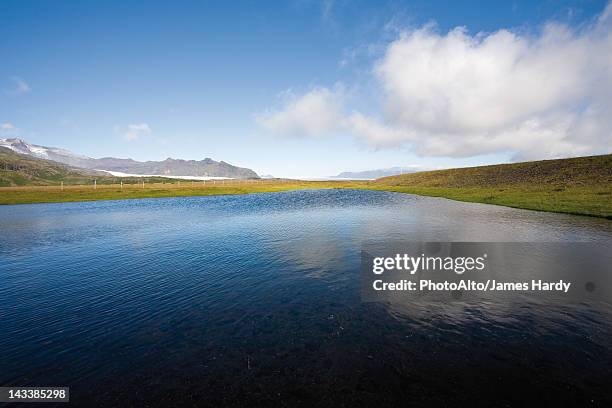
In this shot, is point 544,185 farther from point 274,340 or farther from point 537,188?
point 274,340

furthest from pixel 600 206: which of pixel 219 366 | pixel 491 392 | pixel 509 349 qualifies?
pixel 219 366

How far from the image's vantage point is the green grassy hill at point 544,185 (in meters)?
48.8

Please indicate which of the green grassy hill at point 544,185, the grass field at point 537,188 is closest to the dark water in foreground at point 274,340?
the grass field at point 537,188

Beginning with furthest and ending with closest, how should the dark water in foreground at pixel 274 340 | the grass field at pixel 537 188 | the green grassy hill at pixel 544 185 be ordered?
the grass field at pixel 537 188 → the green grassy hill at pixel 544 185 → the dark water in foreground at pixel 274 340

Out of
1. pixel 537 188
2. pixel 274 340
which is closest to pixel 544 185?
pixel 537 188

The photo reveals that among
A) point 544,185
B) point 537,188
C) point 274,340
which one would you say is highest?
point 544,185

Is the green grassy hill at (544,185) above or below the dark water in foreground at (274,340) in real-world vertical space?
above

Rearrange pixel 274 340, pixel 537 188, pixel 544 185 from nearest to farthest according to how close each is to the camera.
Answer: pixel 274 340 < pixel 537 188 < pixel 544 185

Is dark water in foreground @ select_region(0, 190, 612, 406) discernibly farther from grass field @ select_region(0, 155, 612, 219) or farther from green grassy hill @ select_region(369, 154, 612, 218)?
green grassy hill @ select_region(369, 154, 612, 218)

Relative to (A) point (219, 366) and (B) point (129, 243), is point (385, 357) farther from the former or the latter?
(B) point (129, 243)

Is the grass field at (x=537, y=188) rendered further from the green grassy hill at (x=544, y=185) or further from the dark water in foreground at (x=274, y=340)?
the dark water in foreground at (x=274, y=340)

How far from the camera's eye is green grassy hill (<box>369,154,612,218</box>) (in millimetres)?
48769

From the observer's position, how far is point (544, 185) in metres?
81.6

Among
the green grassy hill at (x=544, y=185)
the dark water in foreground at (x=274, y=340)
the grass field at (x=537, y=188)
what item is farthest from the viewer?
the grass field at (x=537, y=188)
